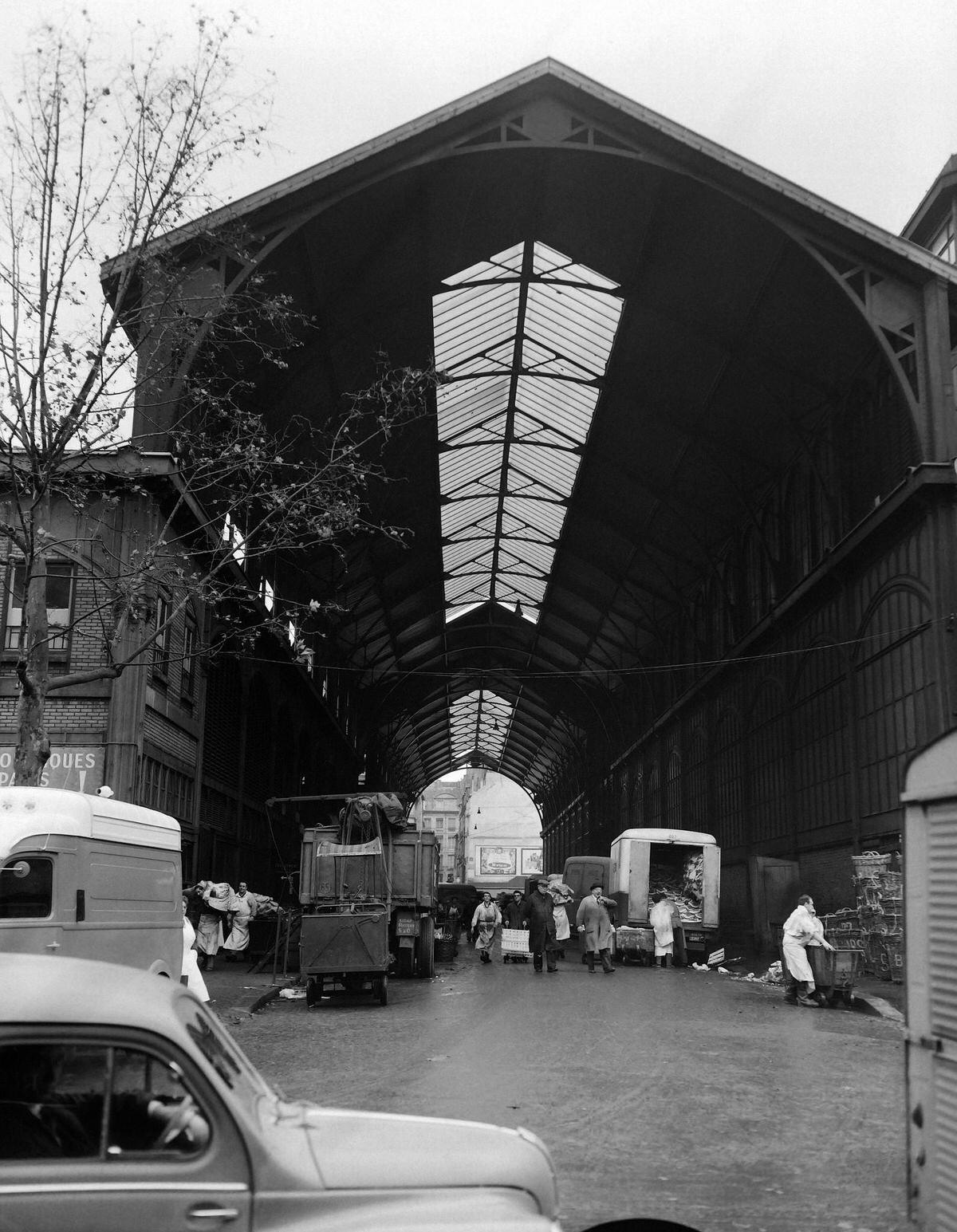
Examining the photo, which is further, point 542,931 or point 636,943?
point 636,943

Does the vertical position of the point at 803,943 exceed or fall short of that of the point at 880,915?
it falls short

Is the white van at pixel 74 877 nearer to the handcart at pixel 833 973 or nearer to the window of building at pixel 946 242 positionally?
the handcart at pixel 833 973

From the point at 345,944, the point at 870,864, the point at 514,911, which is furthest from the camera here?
the point at 514,911

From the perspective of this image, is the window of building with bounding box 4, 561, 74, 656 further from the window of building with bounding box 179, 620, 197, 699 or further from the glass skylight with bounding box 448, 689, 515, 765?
the glass skylight with bounding box 448, 689, 515, 765

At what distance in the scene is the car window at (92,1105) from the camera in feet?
10.4

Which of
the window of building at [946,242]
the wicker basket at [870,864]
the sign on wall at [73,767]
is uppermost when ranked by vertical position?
the window of building at [946,242]

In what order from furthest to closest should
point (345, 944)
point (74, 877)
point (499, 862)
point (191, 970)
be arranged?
point (499, 862), point (345, 944), point (191, 970), point (74, 877)

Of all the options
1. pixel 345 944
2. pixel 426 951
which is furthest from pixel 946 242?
pixel 345 944

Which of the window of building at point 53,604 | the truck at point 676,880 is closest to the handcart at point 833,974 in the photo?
the truck at point 676,880

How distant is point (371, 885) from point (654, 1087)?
10.5m

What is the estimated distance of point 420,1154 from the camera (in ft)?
11.2

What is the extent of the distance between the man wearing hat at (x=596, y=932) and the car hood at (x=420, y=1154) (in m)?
20.6

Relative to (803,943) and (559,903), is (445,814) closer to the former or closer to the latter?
(559,903)

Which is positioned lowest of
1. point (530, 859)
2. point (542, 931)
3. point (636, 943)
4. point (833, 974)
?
point (530, 859)
